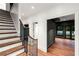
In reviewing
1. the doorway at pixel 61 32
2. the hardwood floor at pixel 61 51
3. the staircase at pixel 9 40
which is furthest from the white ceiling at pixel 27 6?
the hardwood floor at pixel 61 51

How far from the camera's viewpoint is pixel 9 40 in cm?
228

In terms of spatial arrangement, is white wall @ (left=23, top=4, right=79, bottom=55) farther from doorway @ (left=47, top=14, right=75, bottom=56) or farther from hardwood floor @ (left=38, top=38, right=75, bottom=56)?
hardwood floor @ (left=38, top=38, right=75, bottom=56)

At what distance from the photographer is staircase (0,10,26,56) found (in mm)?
1904

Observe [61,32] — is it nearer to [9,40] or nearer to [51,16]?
[51,16]

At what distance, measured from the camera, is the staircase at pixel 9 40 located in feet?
6.25

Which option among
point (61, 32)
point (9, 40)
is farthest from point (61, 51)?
point (9, 40)

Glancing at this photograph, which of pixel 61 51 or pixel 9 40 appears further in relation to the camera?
pixel 61 51

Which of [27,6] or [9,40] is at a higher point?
[27,6]

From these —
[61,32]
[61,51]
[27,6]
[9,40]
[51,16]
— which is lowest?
[61,51]

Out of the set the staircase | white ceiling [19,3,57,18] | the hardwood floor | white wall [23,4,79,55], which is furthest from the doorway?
the staircase

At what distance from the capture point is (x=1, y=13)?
330 cm

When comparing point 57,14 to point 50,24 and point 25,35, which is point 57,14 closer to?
point 25,35

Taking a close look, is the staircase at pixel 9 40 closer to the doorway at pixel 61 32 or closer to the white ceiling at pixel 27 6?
the white ceiling at pixel 27 6

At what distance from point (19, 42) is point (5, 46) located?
64 centimetres
